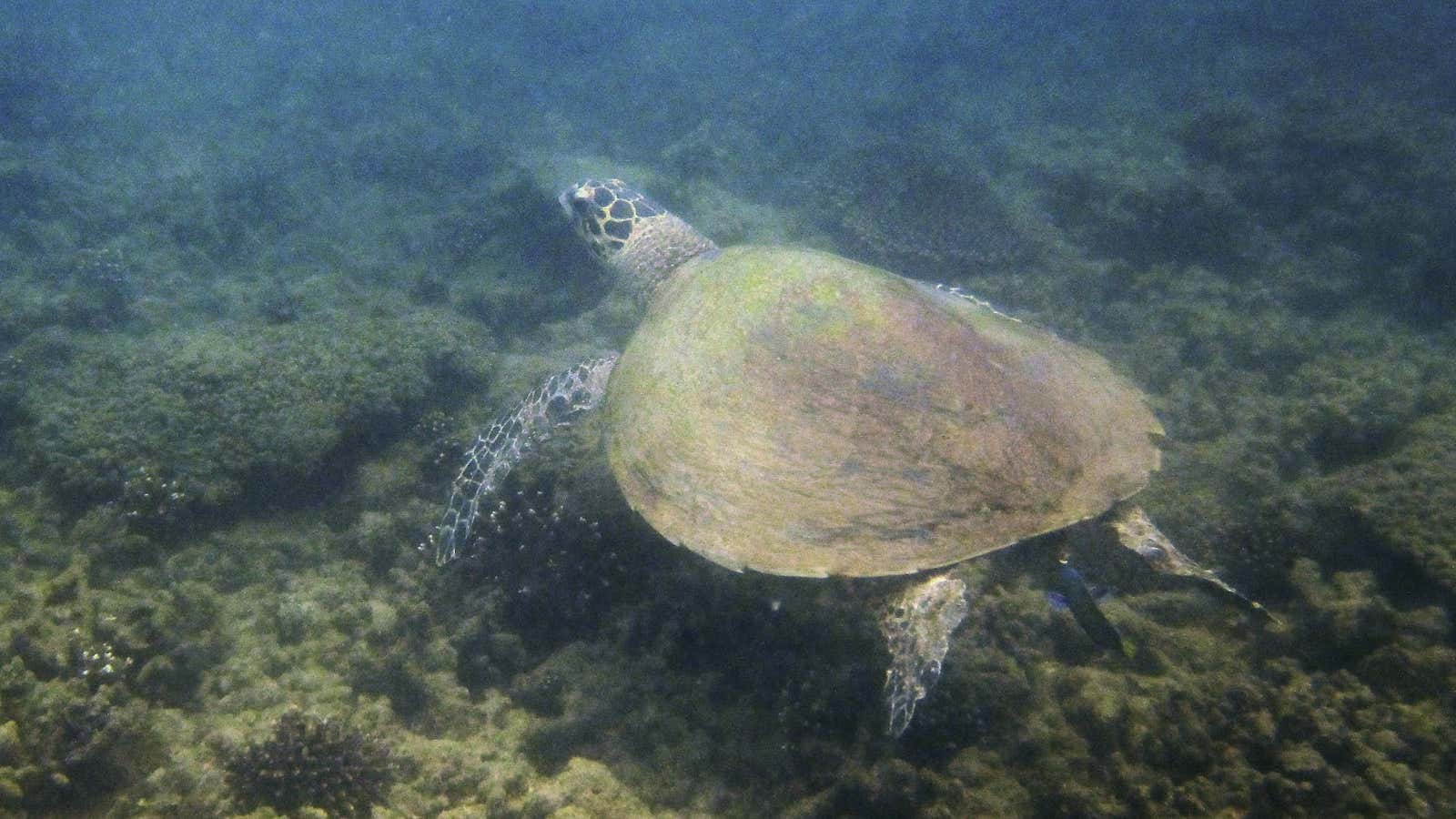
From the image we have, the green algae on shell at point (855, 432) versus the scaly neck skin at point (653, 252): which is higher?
the green algae on shell at point (855, 432)

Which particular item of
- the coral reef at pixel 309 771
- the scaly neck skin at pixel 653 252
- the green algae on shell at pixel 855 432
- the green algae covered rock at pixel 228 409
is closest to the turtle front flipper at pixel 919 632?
the green algae on shell at pixel 855 432

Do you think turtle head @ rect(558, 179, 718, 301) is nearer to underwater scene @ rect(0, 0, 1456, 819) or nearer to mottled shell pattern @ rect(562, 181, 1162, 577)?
underwater scene @ rect(0, 0, 1456, 819)

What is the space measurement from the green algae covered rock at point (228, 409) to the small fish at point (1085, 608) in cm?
441

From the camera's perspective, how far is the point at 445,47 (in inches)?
888

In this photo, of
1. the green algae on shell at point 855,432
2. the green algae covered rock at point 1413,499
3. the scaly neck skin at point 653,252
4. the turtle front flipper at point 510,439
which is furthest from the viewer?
the scaly neck skin at point 653,252

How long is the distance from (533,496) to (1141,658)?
10.7 feet

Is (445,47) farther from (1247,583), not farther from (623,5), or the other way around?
(1247,583)

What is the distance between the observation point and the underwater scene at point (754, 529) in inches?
99.1

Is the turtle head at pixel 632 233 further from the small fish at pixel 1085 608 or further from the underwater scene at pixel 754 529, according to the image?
the small fish at pixel 1085 608

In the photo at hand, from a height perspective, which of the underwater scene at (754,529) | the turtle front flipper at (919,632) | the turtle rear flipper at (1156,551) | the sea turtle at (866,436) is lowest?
the underwater scene at (754,529)

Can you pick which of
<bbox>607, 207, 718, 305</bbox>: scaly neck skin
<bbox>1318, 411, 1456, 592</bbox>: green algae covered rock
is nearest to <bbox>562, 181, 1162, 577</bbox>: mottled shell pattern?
<bbox>1318, 411, 1456, 592</bbox>: green algae covered rock

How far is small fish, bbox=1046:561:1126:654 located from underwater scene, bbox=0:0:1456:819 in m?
0.04

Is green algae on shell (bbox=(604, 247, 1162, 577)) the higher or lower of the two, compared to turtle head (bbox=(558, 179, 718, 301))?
higher

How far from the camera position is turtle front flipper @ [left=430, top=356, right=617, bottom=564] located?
12.6 ft
